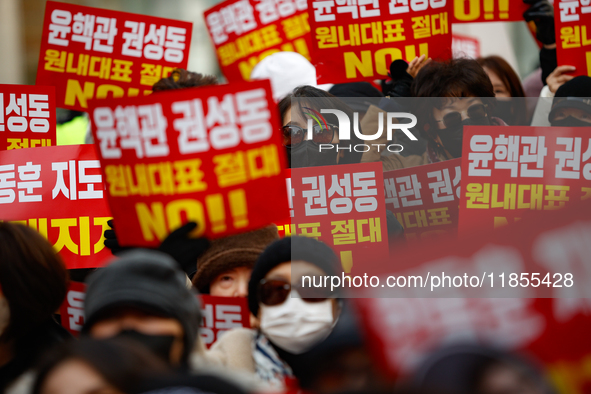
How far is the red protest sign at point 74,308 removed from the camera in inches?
114

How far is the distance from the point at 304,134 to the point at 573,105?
1.38 metres

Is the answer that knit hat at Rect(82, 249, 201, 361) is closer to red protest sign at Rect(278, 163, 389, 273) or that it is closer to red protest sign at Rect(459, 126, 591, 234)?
red protest sign at Rect(278, 163, 389, 273)

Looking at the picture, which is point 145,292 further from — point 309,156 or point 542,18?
point 542,18

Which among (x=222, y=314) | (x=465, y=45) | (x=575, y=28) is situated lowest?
(x=222, y=314)

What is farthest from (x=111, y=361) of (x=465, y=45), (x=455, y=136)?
(x=465, y=45)

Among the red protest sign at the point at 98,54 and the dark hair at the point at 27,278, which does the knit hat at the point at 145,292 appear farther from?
the red protest sign at the point at 98,54

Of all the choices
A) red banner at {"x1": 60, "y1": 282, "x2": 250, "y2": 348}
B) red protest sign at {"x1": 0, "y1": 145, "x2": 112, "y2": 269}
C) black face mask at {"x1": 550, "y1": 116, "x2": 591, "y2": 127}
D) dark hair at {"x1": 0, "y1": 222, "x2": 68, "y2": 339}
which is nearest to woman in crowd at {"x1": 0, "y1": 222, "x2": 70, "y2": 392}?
dark hair at {"x1": 0, "y1": 222, "x2": 68, "y2": 339}

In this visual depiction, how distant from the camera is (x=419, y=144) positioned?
3826 millimetres

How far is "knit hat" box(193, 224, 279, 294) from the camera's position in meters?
2.98

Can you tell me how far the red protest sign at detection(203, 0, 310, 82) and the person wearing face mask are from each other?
3.06 meters

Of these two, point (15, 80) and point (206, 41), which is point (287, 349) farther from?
point (206, 41)

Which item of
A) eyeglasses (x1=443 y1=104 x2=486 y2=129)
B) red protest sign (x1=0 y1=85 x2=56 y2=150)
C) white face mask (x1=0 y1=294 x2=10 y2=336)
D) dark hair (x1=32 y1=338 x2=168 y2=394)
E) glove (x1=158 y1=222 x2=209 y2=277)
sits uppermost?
red protest sign (x1=0 y1=85 x2=56 y2=150)

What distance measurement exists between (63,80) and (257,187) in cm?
257

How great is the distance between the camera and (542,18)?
4.37 metres
